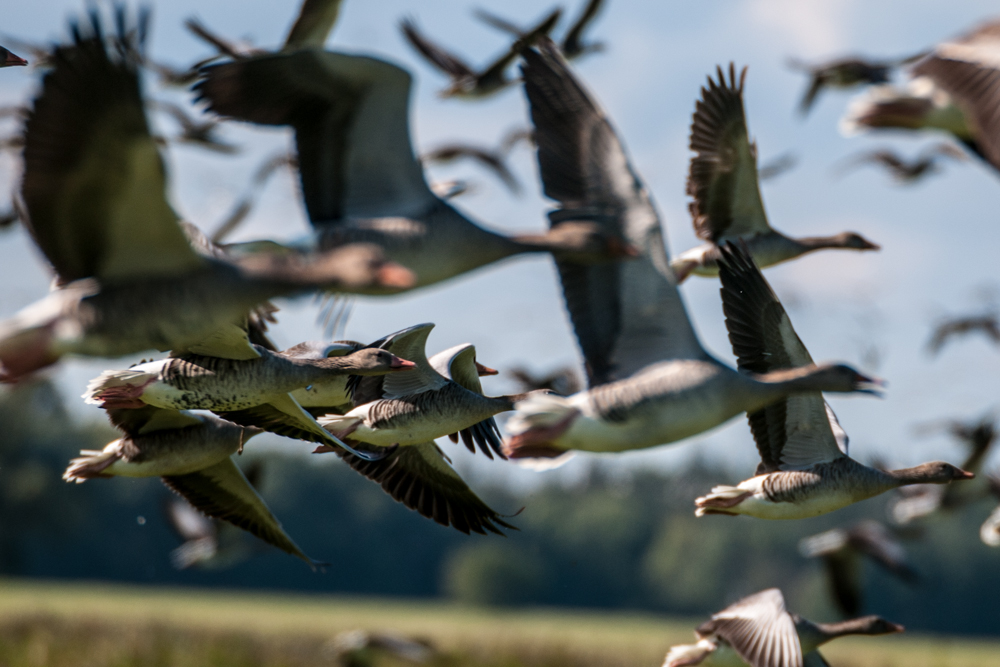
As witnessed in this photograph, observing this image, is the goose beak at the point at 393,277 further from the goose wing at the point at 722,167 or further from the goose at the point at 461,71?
the goose at the point at 461,71

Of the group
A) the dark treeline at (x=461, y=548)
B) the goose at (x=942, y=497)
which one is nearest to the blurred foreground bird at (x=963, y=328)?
the goose at (x=942, y=497)

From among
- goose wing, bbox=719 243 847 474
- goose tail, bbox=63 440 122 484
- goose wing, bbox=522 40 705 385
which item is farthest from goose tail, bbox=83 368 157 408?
goose wing, bbox=719 243 847 474

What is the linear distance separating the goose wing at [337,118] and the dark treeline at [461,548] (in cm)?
7037

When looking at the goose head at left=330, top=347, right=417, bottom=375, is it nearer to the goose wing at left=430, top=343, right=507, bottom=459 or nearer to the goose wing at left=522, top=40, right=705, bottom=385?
the goose wing at left=430, top=343, right=507, bottom=459

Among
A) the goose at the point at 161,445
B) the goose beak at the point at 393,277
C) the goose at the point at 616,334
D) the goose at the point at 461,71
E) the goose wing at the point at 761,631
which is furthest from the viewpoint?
the goose at the point at 461,71

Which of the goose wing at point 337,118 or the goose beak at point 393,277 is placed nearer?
the goose beak at point 393,277

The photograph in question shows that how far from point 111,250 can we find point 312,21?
3.51 m

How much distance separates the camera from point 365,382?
7391mm

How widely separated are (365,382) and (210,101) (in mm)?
2473

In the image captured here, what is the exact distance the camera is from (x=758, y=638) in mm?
6863

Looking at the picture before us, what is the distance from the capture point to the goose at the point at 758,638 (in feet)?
22.1

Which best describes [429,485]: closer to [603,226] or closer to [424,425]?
[424,425]

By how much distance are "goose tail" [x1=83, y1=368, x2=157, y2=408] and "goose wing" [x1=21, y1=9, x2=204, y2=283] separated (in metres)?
1.57

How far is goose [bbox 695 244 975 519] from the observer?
6.28 metres
